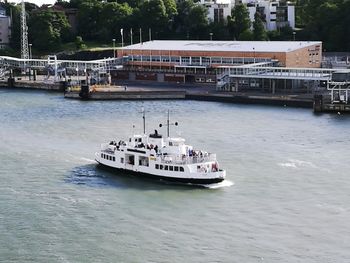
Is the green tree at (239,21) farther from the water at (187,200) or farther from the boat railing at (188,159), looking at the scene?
the boat railing at (188,159)

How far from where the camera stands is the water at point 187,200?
13.8 meters

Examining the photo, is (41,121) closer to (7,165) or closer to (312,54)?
(7,165)

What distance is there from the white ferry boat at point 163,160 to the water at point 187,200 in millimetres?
278

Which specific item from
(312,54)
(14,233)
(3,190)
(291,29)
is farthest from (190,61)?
(14,233)

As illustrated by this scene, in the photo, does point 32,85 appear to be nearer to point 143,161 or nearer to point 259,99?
point 259,99

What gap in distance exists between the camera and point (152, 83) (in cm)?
3850

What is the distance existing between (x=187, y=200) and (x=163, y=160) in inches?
72.2

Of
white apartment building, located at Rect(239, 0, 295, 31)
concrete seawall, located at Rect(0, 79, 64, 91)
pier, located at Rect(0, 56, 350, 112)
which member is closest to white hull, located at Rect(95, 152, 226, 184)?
pier, located at Rect(0, 56, 350, 112)

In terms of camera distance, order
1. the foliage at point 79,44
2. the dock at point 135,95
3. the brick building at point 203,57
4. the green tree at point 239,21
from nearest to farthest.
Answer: the dock at point 135,95
the brick building at point 203,57
the green tree at point 239,21
the foliage at point 79,44

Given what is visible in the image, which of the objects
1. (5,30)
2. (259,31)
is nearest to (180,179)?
(259,31)

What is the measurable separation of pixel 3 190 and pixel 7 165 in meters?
2.56

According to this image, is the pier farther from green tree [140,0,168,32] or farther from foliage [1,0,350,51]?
green tree [140,0,168,32]

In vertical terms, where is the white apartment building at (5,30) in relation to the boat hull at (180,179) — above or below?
above

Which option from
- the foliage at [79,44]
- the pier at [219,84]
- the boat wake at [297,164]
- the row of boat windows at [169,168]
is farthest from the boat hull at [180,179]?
the foliage at [79,44]
